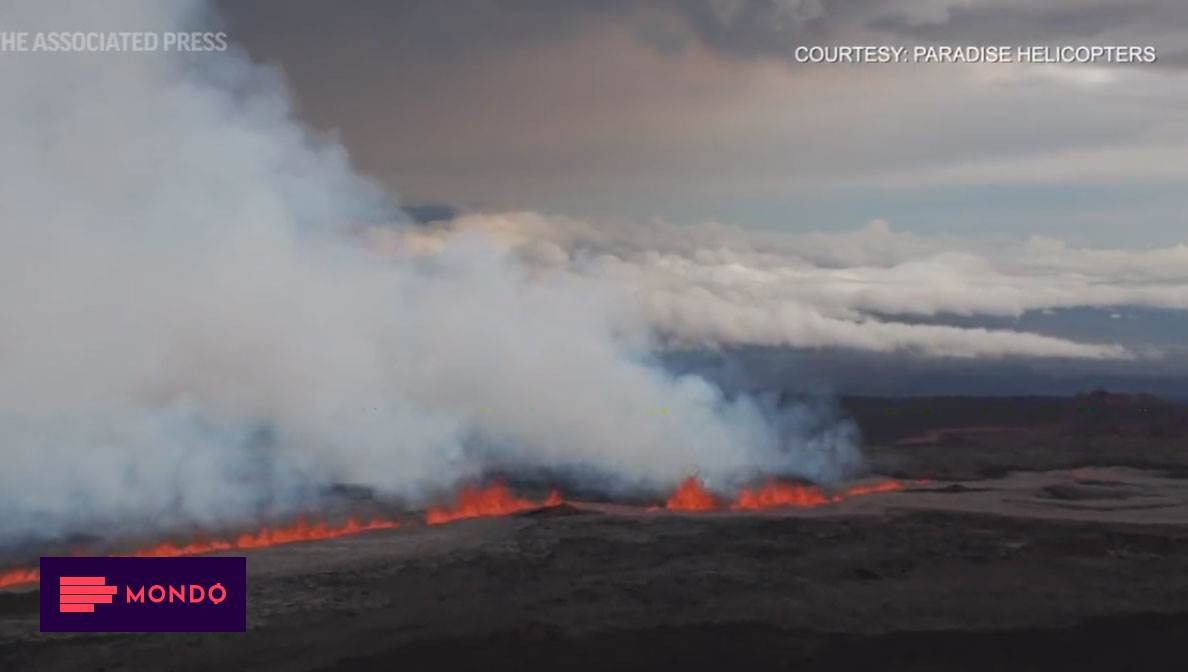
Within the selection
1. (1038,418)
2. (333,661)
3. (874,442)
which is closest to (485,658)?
(333,661)

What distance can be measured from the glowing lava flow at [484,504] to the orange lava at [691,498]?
475cm

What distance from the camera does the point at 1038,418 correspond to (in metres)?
80.5

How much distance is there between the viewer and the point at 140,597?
71.5ft

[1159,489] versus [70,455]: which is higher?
[70,455]

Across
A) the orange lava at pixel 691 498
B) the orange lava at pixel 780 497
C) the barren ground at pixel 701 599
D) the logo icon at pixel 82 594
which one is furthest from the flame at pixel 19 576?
the orange lava at pixel 780 497

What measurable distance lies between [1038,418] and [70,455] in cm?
7204

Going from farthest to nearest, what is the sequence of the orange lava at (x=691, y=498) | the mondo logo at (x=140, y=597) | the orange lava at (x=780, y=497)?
1. the orange lava at (x=691, y=498)
2. the orange lava at (x=780, y=497)
3. the mondo logo at (x=140, y=597)

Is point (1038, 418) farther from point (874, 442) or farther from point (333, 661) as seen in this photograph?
point (333, 661)

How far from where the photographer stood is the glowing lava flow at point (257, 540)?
88.0ft

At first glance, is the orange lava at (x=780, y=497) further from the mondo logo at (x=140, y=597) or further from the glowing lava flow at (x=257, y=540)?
the mondo logo at (x=140, y=597)

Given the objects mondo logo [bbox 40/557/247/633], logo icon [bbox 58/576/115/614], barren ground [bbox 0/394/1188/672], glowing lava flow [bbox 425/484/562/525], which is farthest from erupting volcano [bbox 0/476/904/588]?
logo icon [bbox 58/576/115/614]

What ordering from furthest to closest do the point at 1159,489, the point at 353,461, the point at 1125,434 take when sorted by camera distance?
the point at 1125,434, the point at 1159,489, the point at 353,461

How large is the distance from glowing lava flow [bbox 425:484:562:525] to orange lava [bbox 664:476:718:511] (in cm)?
475

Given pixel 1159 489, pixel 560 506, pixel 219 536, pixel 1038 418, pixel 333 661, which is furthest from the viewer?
pixel 1038 418
